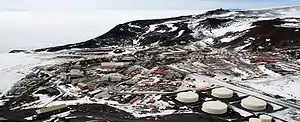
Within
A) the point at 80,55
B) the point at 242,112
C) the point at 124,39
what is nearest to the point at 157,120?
the point at 242,112

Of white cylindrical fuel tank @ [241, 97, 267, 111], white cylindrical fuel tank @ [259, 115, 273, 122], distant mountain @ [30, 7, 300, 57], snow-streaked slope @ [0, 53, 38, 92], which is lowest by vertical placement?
white cylindrical fuel tank @ [259, 115, 273, 122]

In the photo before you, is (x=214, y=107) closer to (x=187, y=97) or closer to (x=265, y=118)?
(x=187, y=97)

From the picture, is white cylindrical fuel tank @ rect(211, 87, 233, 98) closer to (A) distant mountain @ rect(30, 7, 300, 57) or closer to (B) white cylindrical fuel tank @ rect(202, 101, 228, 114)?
(B) white cylindrical fuel tank @ rect(202, 101, 228, 114)

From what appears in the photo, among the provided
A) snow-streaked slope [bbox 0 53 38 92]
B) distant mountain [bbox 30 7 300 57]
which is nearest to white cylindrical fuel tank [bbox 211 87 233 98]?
snow-streaked slope [bbox 0 53 38 92]

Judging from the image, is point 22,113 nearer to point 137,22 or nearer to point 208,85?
point 208,85

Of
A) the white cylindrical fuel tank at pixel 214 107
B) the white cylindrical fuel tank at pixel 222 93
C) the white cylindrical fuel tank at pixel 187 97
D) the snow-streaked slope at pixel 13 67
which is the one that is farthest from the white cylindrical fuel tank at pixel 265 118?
the snow-streaked slope at pixel 13 67
